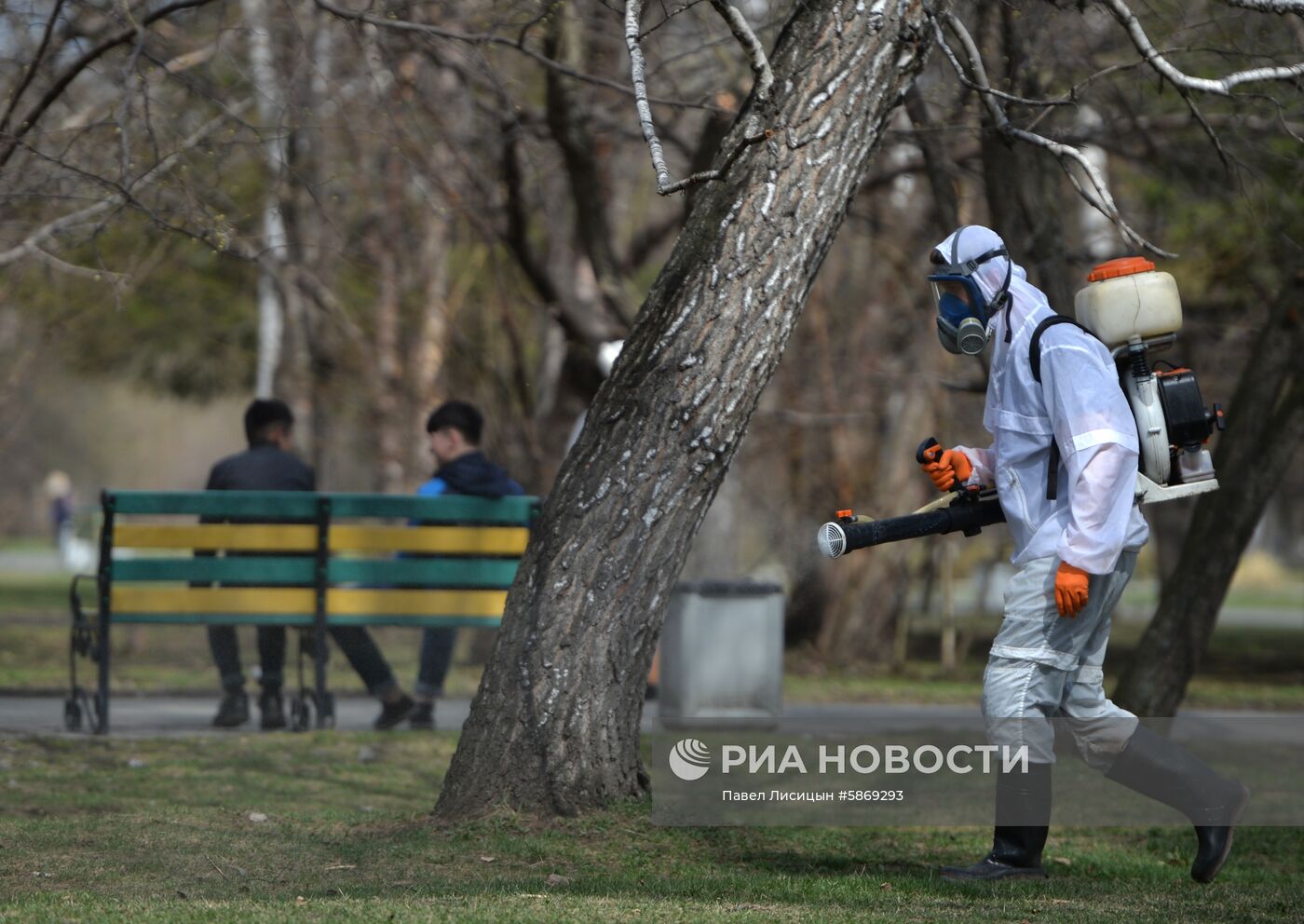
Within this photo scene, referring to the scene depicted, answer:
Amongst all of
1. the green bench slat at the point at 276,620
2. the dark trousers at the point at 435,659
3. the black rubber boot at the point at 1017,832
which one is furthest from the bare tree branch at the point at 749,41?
the dark trousers at the point at 435,659

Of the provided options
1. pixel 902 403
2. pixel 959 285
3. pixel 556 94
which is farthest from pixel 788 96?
pixel 902 403

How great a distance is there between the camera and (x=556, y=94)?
34.8 ft

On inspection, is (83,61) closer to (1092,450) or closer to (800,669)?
(1092,450)

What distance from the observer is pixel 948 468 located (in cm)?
529

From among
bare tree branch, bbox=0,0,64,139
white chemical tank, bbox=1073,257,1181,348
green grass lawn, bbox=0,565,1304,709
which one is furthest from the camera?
green grass lawn, bbox=0,565,1304,709

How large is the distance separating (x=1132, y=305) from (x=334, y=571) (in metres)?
5.18

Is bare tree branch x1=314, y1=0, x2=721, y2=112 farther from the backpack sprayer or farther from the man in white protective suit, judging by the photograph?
the backpack sprayer

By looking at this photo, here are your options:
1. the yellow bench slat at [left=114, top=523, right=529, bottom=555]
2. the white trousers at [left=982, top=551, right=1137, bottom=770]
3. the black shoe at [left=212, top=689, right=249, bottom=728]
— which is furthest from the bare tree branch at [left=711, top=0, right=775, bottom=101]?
the black shoe at [left=212, top=689, right=249, bottom=728]

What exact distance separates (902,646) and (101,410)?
37818mm

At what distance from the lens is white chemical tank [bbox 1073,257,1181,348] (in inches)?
201

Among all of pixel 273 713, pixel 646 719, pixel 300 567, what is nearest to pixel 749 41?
pixel 300 567

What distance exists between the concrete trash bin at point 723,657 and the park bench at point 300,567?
129 cm

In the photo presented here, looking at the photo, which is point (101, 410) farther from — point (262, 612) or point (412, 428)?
point (262, 612)

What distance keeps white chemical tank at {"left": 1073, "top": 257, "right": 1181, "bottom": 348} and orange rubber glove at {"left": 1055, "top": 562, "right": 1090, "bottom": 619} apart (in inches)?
31.1
